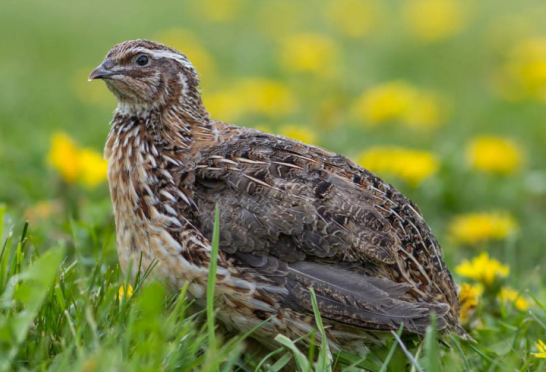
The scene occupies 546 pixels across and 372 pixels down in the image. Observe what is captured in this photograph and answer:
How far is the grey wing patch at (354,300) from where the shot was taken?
3893mm

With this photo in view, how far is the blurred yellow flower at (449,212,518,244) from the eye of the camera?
6.10m

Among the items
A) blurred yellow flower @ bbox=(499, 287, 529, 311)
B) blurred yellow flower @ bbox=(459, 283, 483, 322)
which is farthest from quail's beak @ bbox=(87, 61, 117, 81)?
blurred yellow flower @ bbox=(499, 287, 529, 311)

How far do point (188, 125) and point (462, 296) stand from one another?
1.70 m

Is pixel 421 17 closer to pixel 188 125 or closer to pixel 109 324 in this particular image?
pixel 188 125

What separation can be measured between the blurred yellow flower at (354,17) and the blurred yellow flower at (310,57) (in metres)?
1.67

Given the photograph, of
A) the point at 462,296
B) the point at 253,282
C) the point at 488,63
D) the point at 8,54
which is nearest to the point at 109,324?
the point at 253,282

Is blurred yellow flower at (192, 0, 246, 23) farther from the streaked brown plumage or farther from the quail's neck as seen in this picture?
the streaked brown plumage

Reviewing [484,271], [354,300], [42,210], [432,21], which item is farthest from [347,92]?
[354,300]

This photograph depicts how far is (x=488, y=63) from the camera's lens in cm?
1186

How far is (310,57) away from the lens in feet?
32.8

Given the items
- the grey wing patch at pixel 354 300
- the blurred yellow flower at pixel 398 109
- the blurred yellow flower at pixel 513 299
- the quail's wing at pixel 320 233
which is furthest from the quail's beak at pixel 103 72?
the blurred yellow flower at pixel 398 109

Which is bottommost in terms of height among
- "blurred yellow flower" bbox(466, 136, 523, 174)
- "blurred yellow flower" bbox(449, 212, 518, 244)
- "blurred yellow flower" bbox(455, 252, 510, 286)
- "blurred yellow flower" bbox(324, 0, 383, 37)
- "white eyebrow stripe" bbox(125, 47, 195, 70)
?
"blurred yellow flower" bbox(455, 252, 510, 286)

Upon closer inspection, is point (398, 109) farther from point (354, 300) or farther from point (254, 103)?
point (354, 300)

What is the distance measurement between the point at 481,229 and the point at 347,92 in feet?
14.2
